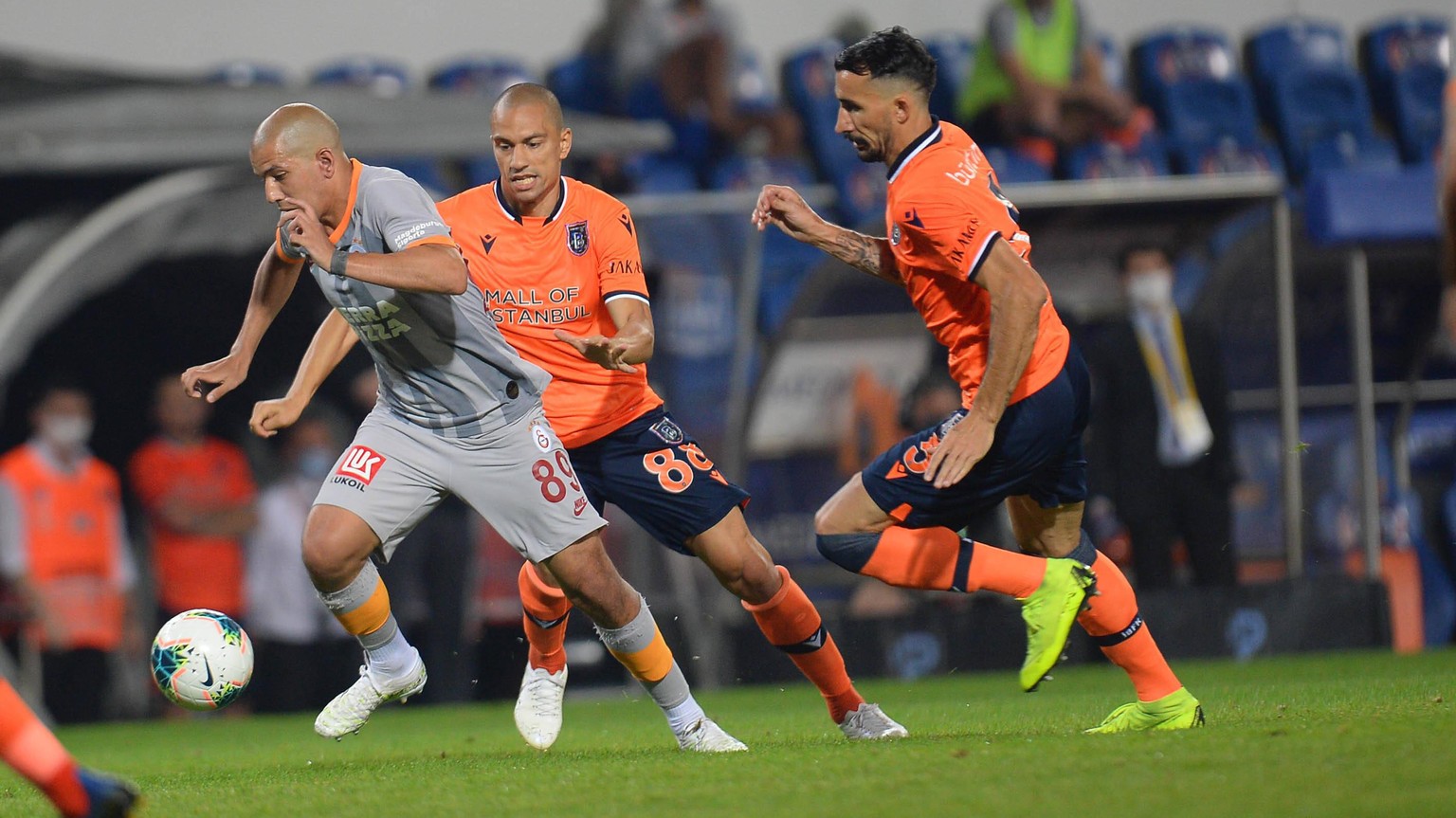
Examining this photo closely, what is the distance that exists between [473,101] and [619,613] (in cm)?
641

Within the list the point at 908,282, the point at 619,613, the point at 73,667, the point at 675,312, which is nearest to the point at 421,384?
the point at 619,613

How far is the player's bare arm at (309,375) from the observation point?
5.84m

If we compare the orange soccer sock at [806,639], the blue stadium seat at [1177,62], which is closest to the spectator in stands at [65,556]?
the orange soccer sock at [806,639]

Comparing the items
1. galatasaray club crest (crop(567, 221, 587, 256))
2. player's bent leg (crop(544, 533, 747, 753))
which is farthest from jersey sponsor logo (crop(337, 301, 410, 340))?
player's bent leg (crop(544, 533, 747, 753))

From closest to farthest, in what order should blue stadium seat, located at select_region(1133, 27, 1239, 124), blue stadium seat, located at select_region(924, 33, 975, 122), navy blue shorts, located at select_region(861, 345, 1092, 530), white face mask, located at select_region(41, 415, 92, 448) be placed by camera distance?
navy blue shorts, located at select_region(861, 345, 1092, 530) → white face mask, located at select_region(41, 415, 92, 448) → blue stadium seat, located at select_region(924, 33, 975, 122) → blue stadium seat, located at select_region(1133, 27, 1239, 124)

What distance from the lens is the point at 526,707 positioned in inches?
250

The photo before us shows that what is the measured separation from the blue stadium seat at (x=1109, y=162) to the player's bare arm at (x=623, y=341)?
8627 millimetres

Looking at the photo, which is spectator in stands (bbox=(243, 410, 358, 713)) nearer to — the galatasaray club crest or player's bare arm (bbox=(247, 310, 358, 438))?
player's bare arm (bbox=(247, 310, 358, 438))

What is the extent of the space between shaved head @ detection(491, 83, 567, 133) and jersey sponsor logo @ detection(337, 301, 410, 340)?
0.82 meters

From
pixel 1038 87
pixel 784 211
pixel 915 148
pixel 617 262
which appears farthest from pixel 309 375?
pixel 1038 87

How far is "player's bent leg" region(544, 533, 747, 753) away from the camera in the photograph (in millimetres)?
5715

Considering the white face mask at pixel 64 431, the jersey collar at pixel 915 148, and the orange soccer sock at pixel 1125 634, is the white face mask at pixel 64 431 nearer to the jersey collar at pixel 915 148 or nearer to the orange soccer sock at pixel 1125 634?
the jersey collar at pixel 915 148

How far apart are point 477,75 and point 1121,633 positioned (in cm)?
1080

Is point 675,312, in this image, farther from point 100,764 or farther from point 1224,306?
point 100,764
